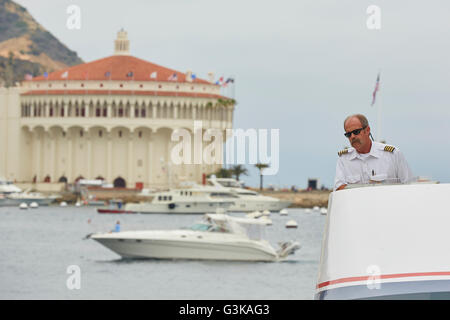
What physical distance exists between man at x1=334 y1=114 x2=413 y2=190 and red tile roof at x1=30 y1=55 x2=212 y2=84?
126m

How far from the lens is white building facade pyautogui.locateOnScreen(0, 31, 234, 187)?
13162 cm

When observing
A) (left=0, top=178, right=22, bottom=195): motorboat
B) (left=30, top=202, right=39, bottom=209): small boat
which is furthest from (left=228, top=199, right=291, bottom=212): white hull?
(left=0, top=178, right=22, bottom=195): motorboat

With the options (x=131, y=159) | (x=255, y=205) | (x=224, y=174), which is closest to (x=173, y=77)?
(x=131, y=159)

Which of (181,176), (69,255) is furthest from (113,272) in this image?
(181,176)

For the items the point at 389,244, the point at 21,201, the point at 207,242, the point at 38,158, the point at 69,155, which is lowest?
the point at 21,201

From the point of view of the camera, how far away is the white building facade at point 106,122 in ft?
432

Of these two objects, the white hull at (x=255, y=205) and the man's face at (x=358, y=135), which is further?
the white hull at (x=255, y=205)

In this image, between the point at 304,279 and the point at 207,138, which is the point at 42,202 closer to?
the point at 207,138

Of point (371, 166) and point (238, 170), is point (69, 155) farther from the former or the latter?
point (371, 166)

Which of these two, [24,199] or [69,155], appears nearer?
[24,199]

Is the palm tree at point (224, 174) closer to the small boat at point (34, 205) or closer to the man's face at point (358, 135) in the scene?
the small boat at point (34, 205)

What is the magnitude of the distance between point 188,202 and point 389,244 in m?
106

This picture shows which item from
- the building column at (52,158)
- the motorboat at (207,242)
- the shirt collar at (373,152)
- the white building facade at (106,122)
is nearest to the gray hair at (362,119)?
the shirt collar at (373,152)

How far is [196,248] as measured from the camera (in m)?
49.4
